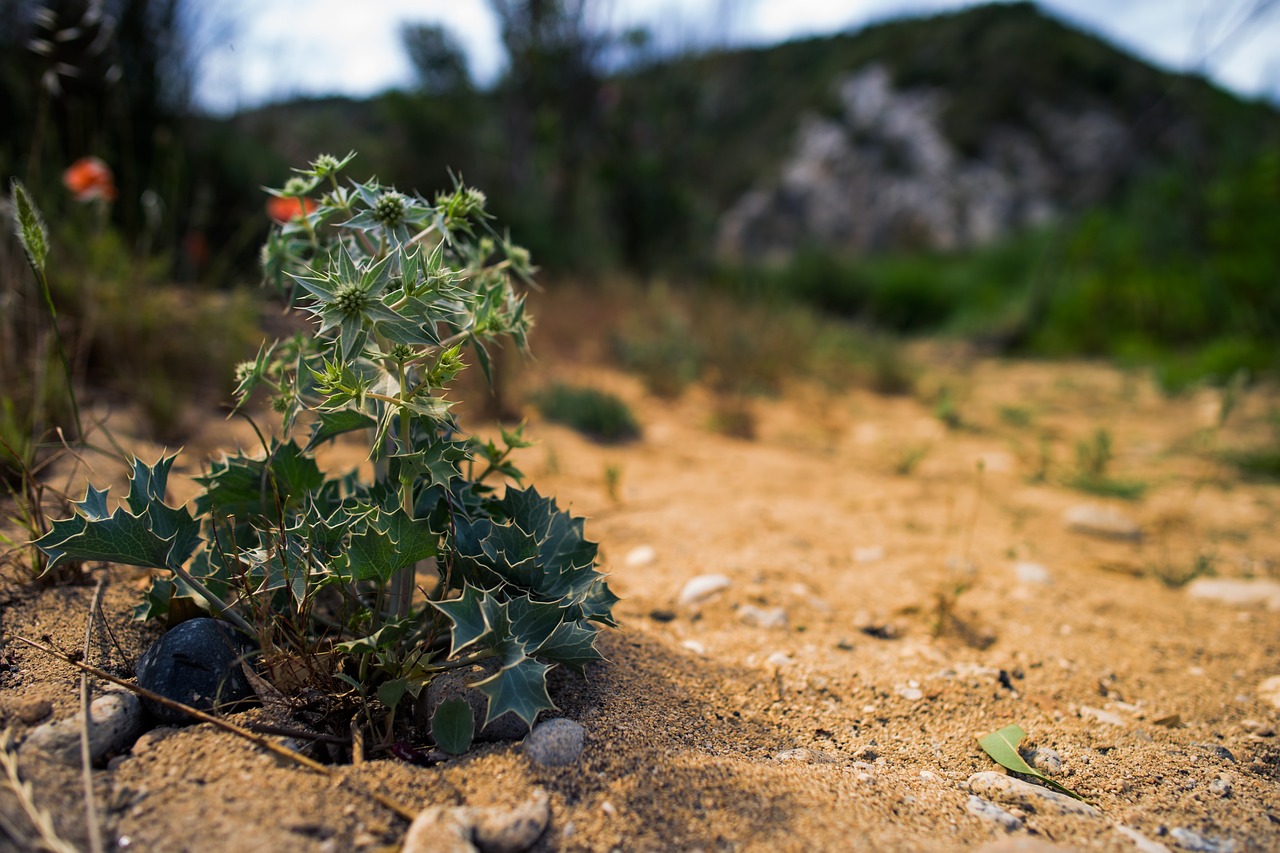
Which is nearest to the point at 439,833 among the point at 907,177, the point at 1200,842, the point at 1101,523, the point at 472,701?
the point at 472,701

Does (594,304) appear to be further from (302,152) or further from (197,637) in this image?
(197,637)

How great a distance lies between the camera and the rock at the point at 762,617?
185cm

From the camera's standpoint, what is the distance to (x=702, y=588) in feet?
6.53

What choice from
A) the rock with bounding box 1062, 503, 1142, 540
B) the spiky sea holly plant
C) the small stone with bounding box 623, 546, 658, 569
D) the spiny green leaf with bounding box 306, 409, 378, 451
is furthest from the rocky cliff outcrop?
the spiny green leaf with bounding box 306, 409, 378, 451

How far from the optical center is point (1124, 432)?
430cm

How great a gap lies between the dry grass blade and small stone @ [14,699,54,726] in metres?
0.09

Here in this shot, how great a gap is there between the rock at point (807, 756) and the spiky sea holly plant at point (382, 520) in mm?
396

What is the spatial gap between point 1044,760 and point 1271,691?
724 millimetres

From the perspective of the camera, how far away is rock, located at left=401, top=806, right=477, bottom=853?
0.98 m

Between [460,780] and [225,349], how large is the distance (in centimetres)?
256

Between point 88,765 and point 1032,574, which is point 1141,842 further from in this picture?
point 88,765

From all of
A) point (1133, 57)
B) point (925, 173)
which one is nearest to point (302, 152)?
point (925, 173)

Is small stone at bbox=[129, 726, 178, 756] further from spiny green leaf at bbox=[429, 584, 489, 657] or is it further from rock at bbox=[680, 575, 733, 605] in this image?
rock at bbox=[680, 575, 733, 605]

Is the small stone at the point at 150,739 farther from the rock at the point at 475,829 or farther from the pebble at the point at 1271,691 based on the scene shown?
the pebble at the point at 1271,691
